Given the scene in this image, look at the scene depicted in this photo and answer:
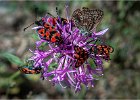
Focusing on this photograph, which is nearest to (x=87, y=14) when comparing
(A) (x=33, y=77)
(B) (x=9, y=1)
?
(A) (x=33, y=77)

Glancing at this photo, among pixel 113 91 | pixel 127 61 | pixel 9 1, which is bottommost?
pixel 113 91

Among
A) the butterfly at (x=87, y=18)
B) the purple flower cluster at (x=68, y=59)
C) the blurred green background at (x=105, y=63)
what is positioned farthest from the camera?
the blurred green background at (x=105, y=63)

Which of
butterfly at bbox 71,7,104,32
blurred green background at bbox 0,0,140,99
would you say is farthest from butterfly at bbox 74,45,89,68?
blurred green background at bbox 0,0,140,99

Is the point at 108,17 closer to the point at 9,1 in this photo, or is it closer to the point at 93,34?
the point at 9,1

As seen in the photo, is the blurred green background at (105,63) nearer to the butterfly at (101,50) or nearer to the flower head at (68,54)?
the flower head at (68,54)

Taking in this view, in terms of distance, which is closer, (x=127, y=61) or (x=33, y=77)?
(x=33, y=77)

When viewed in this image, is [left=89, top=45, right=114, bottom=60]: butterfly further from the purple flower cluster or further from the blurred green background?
the blurred green background

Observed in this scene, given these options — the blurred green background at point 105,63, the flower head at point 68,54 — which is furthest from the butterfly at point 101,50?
the blurred green background at point 105,63
